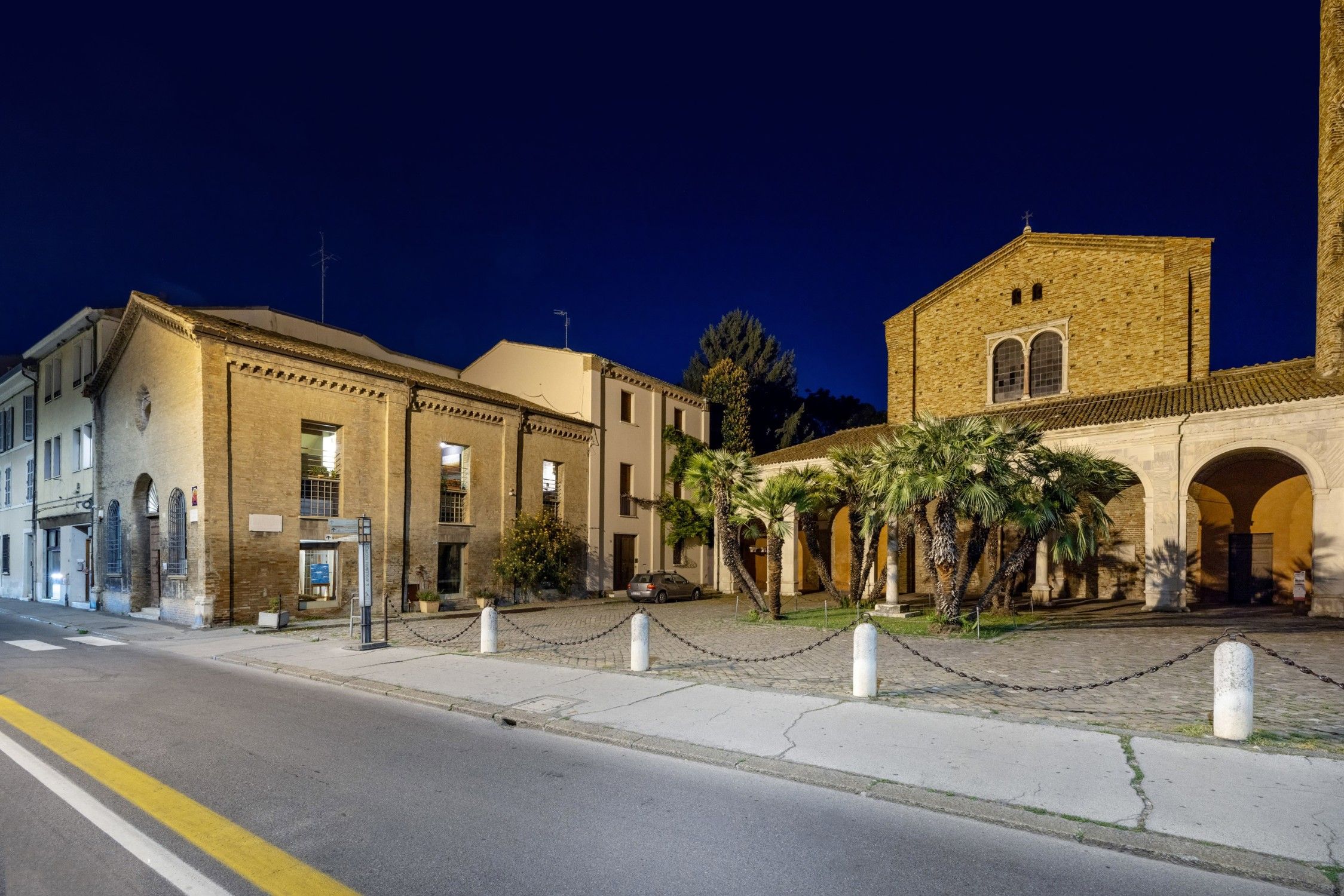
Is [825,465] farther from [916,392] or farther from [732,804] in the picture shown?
[732,804]

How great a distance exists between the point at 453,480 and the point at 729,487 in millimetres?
11010

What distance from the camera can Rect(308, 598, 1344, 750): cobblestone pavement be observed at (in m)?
8.52

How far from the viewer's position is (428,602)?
22969 millimetres

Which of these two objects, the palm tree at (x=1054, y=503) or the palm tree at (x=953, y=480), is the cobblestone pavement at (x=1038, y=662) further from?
the palm tree at (x=1054, y=503)

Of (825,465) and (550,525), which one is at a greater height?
(825,465)

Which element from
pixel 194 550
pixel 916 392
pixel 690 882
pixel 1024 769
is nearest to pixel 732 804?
pixel 690 882

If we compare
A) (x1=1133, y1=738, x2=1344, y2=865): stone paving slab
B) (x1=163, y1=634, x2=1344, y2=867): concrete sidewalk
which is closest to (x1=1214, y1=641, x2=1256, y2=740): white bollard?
(x1=163, y1=634, x2=1344, y2=867): concrete sidewalk

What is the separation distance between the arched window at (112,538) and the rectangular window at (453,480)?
10084 mm

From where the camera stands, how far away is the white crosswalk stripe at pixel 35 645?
602 inches

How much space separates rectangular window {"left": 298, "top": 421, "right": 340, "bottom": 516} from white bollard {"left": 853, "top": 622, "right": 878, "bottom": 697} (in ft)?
57.0

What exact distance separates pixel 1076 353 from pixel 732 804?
2609 centimetres

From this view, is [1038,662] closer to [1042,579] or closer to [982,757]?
[982,757]

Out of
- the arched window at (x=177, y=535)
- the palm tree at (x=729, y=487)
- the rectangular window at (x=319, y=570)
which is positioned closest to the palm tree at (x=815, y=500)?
the palm tree at (x=729, y=487)

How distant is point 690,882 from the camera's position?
4422 mm
